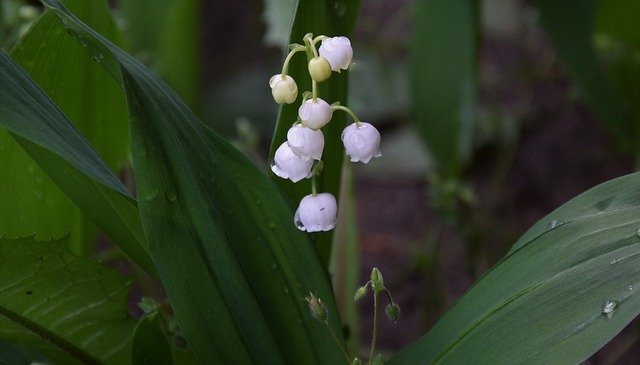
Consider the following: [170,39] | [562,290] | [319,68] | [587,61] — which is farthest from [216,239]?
[587,61]

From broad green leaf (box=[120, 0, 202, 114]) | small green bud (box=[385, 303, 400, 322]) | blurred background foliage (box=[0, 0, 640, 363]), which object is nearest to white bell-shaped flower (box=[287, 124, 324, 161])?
small green bud (box=[385, 303, 400, 322])

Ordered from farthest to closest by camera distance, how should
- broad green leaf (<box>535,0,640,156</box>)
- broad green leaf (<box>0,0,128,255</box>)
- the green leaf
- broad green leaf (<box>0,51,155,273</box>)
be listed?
1. broad green leaf (<box>535,0,640,156</box>)
2. broad green leaf (<box>0,0,128,255</box>)
3. the green leaf
4. broad green leaf (<box>0,51,155,273</box>)

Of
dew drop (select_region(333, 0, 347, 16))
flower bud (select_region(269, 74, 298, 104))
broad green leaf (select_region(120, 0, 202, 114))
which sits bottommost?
flower bud (select_region(269, 74, 298, 104))

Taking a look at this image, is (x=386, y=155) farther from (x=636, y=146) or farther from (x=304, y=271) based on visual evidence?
(x=304, y=271)

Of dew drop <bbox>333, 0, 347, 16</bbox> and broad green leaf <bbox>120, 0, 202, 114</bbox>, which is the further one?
broad green leaf <bbox>120, 0, 202, 114</bbox>

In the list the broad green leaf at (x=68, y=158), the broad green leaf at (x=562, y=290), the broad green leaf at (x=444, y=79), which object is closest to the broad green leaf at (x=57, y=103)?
the broad green leaf at (x=68, y=158)

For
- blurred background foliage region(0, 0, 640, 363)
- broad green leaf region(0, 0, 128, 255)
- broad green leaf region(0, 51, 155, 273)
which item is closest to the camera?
broad green leaf region(0, 51, 155, 273)

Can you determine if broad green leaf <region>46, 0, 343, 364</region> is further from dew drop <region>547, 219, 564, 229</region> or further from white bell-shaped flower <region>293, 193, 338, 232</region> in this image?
dew drop <region>547, 219, 564, 229</region>

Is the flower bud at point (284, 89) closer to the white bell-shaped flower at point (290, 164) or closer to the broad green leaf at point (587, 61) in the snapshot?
the white bell-shaped flower at point (290, 164)
